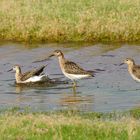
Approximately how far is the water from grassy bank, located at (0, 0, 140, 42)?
18.7 inches

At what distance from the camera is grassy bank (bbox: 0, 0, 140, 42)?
859 inches

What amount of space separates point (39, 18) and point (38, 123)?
40.9 feet

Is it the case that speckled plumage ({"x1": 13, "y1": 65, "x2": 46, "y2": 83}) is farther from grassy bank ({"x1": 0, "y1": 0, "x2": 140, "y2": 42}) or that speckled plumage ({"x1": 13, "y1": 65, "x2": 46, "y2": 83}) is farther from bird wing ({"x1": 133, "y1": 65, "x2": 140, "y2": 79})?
grassy bank ({"x1": 0, "y1": 0, "x2": 140, "y2": 42})

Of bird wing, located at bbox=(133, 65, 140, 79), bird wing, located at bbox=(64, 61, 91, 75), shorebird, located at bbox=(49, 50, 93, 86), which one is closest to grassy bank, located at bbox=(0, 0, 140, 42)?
shorebird, located at bbox=(49, 50, 93, 86)

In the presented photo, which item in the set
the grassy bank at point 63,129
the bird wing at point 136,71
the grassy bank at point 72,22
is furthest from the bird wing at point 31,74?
the grassy bank at point 63,129

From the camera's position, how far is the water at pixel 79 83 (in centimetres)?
1470

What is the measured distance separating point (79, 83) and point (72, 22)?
486 cm

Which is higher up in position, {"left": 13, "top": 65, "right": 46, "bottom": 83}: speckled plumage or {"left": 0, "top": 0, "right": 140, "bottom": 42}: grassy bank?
{"left": 0, "top": 0, "right": 140, "bottom": 42}: grassy bank

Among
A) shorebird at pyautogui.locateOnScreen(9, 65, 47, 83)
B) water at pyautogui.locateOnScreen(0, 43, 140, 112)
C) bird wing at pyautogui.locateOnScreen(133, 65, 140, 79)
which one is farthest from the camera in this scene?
shorebird at pyautogui.locateOnScreen(9, 65, 47, 83)

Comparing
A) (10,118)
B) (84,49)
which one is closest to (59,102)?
(10,118)

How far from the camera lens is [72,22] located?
73.2 ft

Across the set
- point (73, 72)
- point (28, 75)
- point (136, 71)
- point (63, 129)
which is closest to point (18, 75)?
point (28, 75)

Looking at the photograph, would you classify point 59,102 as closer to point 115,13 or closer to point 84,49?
point 84,49

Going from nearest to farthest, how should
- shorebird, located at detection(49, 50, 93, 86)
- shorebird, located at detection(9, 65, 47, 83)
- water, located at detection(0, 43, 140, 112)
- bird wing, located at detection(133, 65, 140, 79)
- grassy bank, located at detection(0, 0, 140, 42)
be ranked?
water, located at detection(0, 43, 140, 112) < bird wing, located at detection(133, 65, 140, 79) < shorebird, located at detection(49, 50, 93, 86) < shorebird, located at detection(9, 65, 47, 83) < grassy bank, located at detection(0, 0, 140, 42)
